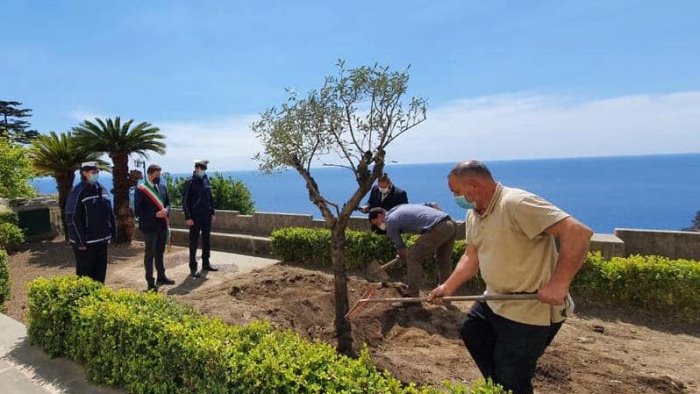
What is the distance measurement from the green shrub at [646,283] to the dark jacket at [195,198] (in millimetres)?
6600

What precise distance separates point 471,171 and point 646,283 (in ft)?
15.8

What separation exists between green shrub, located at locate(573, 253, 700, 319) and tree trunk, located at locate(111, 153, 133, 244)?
10.8 m

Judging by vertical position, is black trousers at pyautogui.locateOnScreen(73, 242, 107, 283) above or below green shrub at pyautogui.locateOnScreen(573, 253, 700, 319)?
above

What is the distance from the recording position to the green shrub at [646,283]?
5.90 metres

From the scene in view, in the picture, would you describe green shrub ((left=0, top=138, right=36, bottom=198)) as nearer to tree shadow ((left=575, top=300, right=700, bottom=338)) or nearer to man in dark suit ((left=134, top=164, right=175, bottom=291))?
man in dark suit ((left=134, top=164, right=175, bottom=291))

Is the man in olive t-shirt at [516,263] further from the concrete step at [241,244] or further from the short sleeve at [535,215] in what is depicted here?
the concrete step at [241,244]

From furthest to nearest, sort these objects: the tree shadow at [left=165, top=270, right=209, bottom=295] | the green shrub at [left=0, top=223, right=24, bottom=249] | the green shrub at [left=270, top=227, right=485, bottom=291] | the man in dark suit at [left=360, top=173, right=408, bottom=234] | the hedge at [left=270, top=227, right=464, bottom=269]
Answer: the green shrub at [left=0, top=223, right=24, bottom=249] → the man in dark suit at [left=360, top=173, right=408, bottom=234] → the hedge at [left=270, top=227, right=464, bottom=269] → the green shrub at [left=270, top=227, right=485, bottom=291] → the tree shadow at [left=165, top=270, right=209, bottom=295]

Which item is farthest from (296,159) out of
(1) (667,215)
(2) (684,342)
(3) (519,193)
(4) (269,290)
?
(1) (667,215)

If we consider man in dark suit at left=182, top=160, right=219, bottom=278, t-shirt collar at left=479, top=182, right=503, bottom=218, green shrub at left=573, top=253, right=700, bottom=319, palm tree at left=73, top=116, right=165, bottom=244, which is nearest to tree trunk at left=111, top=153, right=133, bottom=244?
palm tree at left=73, top=116, right=165, bottom=244

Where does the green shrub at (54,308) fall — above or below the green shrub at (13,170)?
below

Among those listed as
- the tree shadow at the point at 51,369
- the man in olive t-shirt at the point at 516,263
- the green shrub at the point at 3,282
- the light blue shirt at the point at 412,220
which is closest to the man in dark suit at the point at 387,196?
the light blue shirt at the point at 412,220

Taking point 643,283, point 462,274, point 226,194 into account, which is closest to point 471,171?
point 462,274

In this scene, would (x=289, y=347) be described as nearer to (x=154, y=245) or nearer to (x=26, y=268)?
(x=154, y=245)

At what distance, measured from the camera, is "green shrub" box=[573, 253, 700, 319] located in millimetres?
5898
